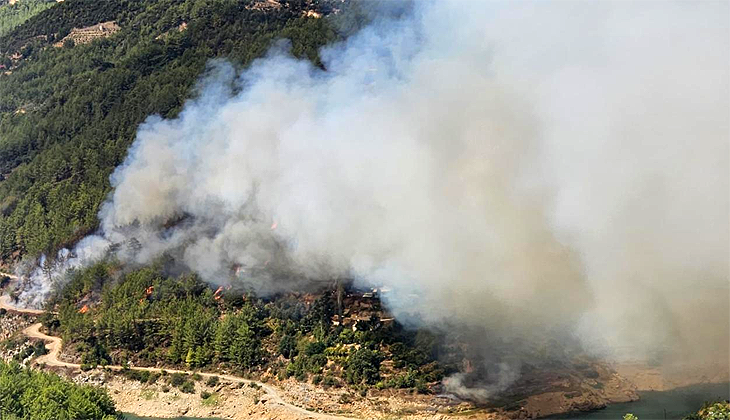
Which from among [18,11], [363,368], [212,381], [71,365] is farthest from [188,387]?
[18,11]

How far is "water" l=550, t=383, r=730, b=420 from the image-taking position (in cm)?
3609

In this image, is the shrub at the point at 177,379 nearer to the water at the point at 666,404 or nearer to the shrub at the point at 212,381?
the shrub at the point at 212,381

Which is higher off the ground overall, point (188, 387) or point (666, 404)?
point (188, 387)

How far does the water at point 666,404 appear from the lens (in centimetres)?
3609

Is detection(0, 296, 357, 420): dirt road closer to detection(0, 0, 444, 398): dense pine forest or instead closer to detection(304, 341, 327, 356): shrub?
detection(0, 0, 444, 398): dense pine forest

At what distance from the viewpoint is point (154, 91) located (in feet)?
264

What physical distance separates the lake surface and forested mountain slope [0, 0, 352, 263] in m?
34.2

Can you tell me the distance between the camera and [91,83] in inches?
3538

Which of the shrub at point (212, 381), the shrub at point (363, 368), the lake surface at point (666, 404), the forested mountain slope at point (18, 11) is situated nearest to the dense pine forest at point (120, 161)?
the shrub at point (363, 368)

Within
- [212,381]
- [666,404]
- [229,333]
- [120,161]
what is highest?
[120,161]

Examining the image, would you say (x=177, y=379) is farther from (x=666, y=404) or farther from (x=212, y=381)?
(x=666, y=404)

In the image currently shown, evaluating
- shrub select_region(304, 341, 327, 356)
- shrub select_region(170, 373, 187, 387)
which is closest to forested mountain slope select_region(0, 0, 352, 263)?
shrub select_region(170, 373, 187, 387)

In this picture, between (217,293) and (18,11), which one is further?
(18,11)

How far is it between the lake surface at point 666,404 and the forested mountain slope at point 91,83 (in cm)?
3418
